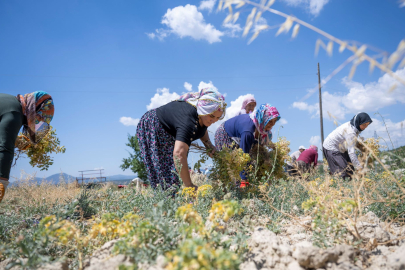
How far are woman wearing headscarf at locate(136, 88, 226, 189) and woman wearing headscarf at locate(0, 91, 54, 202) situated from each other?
1.18 meters

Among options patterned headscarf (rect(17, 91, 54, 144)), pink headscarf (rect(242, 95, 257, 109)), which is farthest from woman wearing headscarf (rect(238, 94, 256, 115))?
patterned headscarf (rect(17, 91, 54, 144))

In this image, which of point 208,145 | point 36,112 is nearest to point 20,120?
point 36,112

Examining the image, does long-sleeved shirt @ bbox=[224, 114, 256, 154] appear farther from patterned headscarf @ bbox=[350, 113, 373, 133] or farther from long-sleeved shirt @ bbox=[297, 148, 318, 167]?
long-sleeved shirt @ bbox=[297, 148, 318, 167]

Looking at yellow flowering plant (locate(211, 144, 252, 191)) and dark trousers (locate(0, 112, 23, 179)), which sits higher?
dark trousers (locate(0, 112, 23, 179))

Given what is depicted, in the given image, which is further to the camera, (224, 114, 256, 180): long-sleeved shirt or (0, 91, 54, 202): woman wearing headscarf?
(224, 114, 256, 180): long-sleeved shirt

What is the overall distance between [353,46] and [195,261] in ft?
3.53

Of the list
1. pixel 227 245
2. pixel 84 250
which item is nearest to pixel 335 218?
pixel 227 245

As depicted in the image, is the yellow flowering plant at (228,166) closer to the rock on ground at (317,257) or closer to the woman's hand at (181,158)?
the woman's hand at (181,158)

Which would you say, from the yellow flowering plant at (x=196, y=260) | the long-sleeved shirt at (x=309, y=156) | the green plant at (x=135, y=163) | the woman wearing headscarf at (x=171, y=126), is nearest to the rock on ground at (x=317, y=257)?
the yellow flowering plant at (x=196, y=260)

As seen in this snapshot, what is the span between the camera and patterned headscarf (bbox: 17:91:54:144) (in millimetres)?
2787

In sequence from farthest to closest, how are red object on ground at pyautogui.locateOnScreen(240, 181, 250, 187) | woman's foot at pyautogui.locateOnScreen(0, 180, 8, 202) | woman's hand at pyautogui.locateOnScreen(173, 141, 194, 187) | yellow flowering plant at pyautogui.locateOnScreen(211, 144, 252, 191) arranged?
red object on ground at pyautogui.locateOnScreen(240, 181, 250, 187) → yellow flowering plant at pyautogui.locateOnScreen(211, 144, 252, 191) → woman's hand at pyautogui.locateOnScreen(173, 141, 194, 187) → woman's foot at pyautogui.locateOnScreen(0, 180, 8, 202)

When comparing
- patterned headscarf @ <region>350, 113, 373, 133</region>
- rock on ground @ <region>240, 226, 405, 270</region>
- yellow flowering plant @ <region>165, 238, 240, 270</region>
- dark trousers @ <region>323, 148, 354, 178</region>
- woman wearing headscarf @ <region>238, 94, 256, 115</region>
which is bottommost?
rock on ground @ <region>240, 226, 405, 270</region>

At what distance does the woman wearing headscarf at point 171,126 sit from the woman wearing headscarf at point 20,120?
1178 mm

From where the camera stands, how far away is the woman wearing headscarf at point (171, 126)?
2748 millimetres
